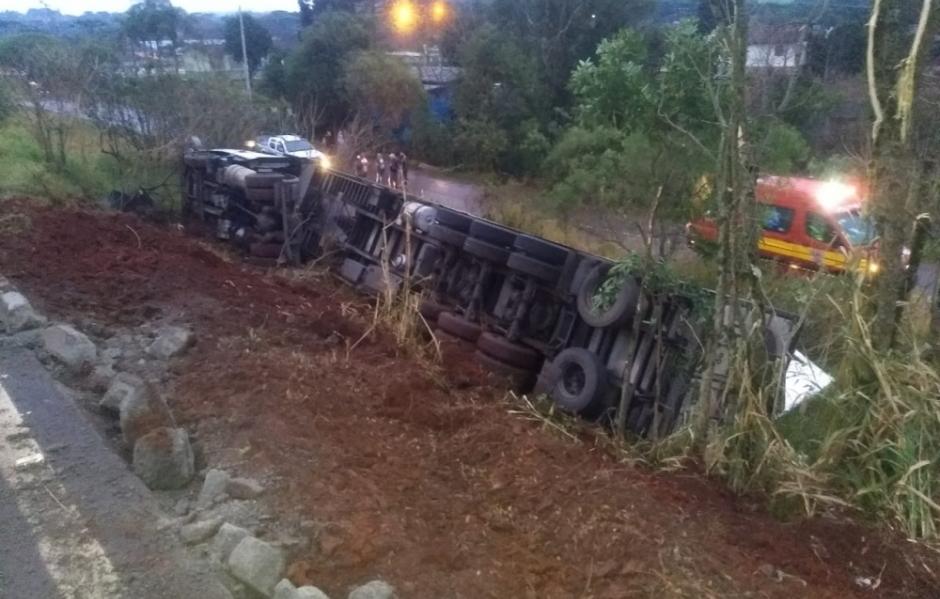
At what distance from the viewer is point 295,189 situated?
12.9 metres

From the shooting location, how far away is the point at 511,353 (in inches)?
325

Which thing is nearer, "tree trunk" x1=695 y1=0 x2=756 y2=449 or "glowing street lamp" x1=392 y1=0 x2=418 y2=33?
"tree trunk" x1=695 y1=0 x2=756 y2=449

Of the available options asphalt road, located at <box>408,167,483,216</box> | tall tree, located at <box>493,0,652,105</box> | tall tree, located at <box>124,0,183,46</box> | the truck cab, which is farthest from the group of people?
the truck cab

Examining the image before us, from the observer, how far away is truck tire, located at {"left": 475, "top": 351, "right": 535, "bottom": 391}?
26.8 feet

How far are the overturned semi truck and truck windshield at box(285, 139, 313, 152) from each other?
33.0 feet

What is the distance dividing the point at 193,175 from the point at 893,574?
43.1ft

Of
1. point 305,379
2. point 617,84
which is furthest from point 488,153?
point 305,379

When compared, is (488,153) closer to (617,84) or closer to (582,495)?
(617,84)

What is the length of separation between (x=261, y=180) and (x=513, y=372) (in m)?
6.05

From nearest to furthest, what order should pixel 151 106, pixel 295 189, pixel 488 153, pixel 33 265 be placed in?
pixel 33 265, pixel 295 189, pixel 151 106, pixel 488 153

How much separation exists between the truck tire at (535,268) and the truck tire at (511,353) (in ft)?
2.21

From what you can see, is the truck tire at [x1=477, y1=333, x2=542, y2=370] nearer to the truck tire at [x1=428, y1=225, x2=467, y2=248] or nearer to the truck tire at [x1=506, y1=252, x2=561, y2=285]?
the truck tire at [x1=506, y1=252, x2=561, y2=285]

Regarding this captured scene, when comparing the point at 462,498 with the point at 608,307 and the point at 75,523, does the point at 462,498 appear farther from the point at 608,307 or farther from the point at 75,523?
the point at 608,307

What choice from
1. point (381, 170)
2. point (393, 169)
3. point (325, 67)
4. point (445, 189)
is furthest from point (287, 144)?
point (325, 67)
